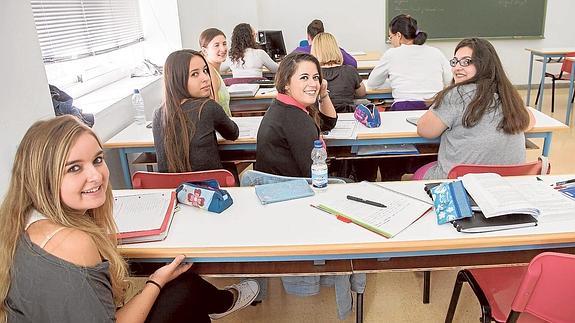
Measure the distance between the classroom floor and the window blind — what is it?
1.99 m

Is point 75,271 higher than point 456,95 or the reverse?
the reverse

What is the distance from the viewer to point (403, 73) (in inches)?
150

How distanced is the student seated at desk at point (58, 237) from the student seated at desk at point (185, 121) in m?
1.02

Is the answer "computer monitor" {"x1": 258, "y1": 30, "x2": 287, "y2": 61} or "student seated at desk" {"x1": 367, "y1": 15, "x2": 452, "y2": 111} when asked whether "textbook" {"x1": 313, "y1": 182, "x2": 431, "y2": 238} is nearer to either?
"student seated at desk" {"x1": 367, "y1": 15, "x2": 452, "y2": 111}

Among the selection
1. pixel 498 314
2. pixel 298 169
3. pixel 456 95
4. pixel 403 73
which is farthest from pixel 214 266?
pixel 403 73

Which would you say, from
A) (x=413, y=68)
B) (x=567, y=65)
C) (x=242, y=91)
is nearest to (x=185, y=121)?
(x=242, y=91)

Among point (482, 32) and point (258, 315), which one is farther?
point (482, 32)

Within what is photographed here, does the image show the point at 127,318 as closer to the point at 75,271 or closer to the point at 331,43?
the point at 75,271

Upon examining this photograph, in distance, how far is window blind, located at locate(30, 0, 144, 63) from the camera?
10.2 ft

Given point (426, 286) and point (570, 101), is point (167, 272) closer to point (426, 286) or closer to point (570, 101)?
point (426, 286)

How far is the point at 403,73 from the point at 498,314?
101 inches

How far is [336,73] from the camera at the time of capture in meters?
3.87

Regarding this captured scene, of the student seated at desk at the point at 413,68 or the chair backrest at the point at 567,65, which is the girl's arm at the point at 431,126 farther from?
the chair backrest at the point at 567,65

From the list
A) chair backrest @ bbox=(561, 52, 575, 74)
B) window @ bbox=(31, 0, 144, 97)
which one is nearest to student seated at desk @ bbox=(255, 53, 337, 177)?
window @ bbox=(31, 0, 144, 97)
